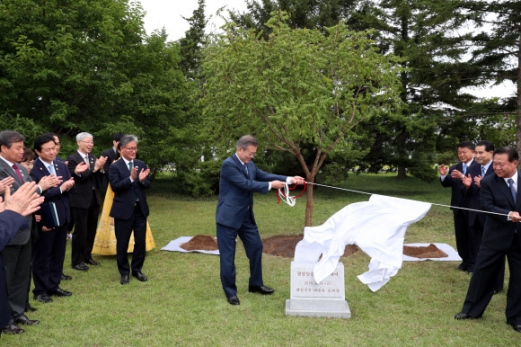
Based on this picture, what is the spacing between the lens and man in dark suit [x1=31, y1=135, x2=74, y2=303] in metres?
5.53

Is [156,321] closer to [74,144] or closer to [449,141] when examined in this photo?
[74,144]

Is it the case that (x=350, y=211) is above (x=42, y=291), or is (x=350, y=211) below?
above

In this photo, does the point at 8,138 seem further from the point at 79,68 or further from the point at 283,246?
the point at 79,68

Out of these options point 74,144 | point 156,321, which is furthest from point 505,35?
point 156,321

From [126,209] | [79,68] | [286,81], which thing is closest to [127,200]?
[126,209]

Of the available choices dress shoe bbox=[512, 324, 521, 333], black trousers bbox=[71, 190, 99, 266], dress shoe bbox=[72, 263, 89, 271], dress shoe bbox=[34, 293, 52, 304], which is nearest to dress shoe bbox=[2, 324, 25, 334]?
dress shoe bbox=[34, 293, 52, 304]

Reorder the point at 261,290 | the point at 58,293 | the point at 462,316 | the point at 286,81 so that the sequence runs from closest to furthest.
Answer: the point at 462,316, the point at 58,293, the point at 261,290, the point at 286,81

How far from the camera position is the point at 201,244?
8.88 m

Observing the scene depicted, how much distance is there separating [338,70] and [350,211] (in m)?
4.24

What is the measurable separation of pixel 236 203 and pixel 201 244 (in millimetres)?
3597

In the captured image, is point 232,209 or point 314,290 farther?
point 232,209

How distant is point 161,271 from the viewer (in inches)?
277

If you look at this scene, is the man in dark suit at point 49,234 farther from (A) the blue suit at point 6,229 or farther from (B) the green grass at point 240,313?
(A) the blue suit at point 6,229

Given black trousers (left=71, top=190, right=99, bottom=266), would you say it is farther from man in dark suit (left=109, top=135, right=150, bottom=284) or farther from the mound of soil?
the mound of soil
